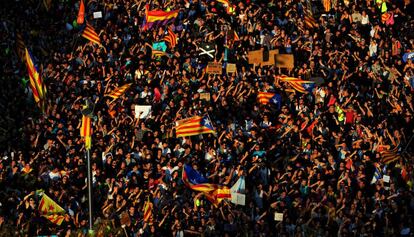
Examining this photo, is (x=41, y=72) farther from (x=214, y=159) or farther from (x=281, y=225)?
(x=281, y=225)

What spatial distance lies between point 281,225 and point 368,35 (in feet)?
27.4

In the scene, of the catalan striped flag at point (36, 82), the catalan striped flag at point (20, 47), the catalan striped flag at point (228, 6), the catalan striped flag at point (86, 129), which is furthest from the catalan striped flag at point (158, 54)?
the catalan striped flag at point (86, 129)

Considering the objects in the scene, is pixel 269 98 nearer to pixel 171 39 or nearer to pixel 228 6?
pixel 171 39

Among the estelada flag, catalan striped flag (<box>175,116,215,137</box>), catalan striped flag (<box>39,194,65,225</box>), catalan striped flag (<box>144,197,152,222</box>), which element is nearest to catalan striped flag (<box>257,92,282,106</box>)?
catalan striped flag (<box>175,116,215,137</box>)

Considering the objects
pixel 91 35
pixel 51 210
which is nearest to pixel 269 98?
pixel 91 35

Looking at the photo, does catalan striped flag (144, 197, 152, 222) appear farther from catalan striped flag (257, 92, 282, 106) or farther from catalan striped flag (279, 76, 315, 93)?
catalan striped flag (279, 76, 315, 93)

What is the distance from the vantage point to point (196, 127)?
91.4 ft

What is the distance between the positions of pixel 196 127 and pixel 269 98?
242cm

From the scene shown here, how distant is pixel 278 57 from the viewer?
3061 centimetres

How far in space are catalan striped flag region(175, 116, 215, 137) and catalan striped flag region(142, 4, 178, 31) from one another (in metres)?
5.16

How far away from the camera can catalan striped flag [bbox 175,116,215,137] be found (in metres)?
27.8

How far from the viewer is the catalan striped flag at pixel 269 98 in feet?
95.7

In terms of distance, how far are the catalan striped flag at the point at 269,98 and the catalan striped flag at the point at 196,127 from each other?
6.28ft

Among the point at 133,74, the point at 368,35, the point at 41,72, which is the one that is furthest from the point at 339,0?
the point at 41,72
